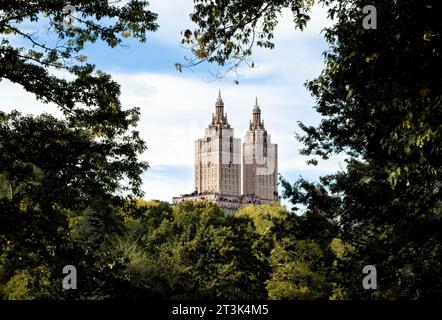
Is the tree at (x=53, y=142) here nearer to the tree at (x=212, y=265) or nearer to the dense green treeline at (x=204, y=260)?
the dense green treeline at (x=204, y=260)

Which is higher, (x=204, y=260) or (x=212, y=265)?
(x=204, y=260)

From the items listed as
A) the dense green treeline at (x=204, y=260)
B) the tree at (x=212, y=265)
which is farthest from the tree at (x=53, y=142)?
the tree at (x=212, y=265)

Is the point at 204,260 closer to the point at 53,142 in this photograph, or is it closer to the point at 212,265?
the point at 212,265

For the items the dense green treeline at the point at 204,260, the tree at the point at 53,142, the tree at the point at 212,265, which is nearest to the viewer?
the tree at the point at 53,142

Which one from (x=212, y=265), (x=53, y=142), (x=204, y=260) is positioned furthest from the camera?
(x=204, y=260)

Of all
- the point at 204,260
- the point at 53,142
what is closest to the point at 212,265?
the point at 204,260

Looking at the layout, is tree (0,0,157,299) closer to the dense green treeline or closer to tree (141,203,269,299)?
the dense green treeline

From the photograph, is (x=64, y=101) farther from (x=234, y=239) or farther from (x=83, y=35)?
(x=234, y=239)

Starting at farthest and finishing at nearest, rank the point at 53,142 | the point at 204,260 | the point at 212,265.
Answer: the point at 204,260, the point at 212,265, the point at 53,142

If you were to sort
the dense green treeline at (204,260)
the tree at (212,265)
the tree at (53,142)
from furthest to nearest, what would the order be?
1. the tree at (212,265)
2. the dense green treeline at (204,260)
3. the tree at (53,142)

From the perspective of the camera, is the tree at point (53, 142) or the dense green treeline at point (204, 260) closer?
the tree at point (53, 142)

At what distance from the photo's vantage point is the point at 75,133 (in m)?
20.1
